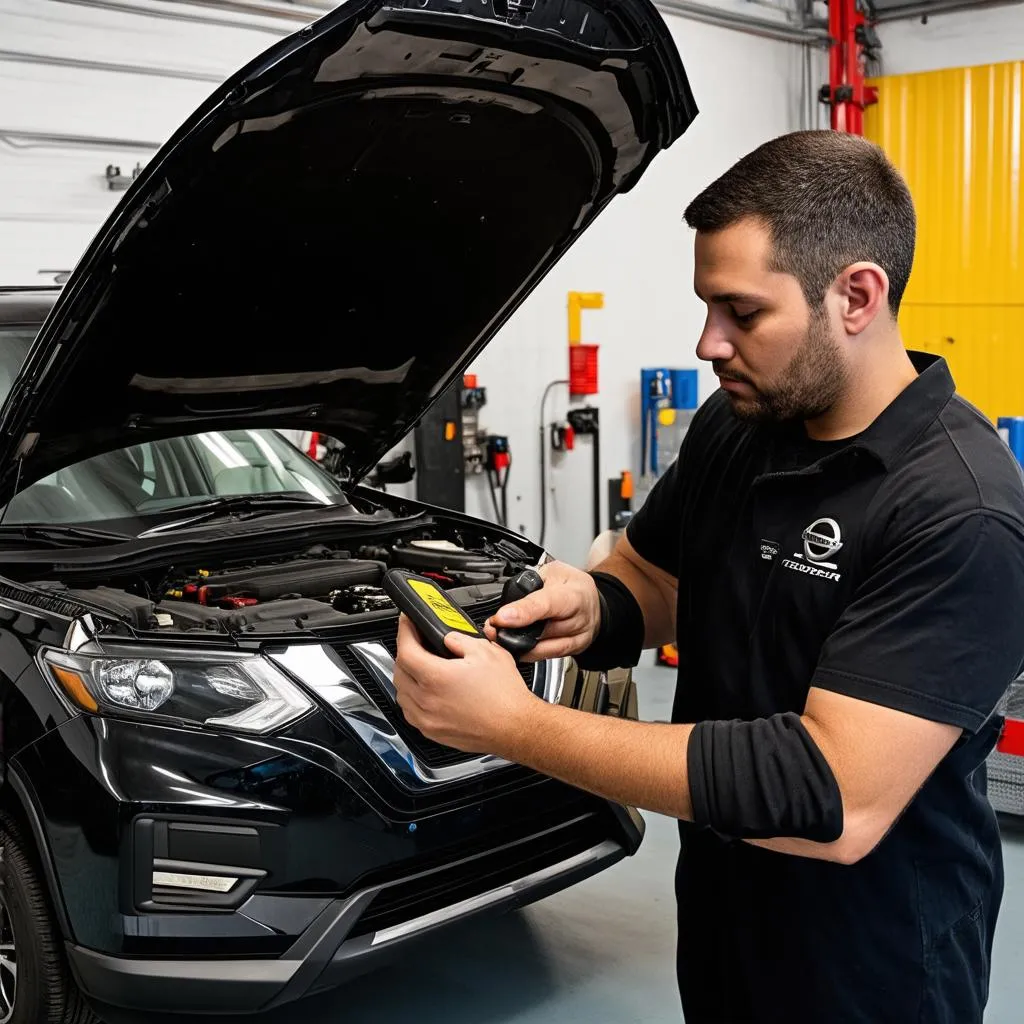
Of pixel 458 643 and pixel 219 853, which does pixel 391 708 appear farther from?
pixel 458 643

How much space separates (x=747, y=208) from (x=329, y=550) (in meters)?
2.12

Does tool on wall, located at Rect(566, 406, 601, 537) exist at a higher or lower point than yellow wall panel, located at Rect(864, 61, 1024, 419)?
lower

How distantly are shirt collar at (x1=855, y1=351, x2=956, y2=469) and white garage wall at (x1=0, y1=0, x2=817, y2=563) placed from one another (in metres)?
3.83

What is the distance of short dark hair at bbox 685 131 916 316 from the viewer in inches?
53.6

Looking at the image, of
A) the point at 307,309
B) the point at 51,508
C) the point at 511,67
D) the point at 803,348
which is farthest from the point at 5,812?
the point at 803,348

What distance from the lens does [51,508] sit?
3145 millimetres

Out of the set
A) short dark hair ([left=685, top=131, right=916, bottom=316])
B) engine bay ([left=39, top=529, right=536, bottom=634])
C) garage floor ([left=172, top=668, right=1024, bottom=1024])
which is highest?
short dark hair ([left=685, top=131, right=916, bottom=316])

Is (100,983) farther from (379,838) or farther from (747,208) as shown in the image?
(747,208)

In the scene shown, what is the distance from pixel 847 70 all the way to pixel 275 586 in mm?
6359

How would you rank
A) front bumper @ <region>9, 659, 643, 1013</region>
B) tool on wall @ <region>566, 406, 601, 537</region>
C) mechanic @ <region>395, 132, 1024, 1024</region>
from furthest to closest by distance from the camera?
tool on wall @ <region>566, 406, 601, 537</region>, front bumper @ <region>9, 659, 643, 1013</region>, mechanic @ <region>395, 132, 1024, 1024</region>

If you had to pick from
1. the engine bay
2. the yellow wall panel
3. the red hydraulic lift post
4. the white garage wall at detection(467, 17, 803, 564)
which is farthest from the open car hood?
the red hydraulic lift post

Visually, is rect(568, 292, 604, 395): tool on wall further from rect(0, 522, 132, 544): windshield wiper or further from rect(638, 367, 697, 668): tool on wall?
rect(0, 522, 132, 544): windshield wiper

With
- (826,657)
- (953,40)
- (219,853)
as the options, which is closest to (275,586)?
(219,853)

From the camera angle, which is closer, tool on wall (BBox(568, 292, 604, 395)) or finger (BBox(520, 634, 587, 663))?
finger (BBox(520, 634, 587, 663))
